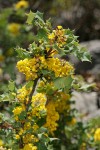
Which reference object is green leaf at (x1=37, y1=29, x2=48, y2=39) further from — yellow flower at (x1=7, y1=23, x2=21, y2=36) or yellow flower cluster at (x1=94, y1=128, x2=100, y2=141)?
yellow flower at (x1=7, y1=23, x2=21, y2=36)

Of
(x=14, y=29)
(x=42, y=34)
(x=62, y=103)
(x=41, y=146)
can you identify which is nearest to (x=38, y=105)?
(x=41, y=146)

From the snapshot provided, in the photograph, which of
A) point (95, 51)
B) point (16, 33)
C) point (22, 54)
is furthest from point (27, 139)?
point (95, 51)

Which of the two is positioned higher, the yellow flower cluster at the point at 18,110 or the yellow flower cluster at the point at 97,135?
the yellow flower cluster at the point at 97,135

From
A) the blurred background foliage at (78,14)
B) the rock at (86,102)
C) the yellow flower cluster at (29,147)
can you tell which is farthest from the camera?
the blurred background foliage at (78,14)

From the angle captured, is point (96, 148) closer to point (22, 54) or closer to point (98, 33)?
point (22, 54)

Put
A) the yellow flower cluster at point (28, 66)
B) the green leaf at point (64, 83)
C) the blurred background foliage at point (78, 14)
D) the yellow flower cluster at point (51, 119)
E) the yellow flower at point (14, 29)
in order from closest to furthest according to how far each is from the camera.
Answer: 1. the green leaf at point (64, 83)
2. the yellow flower cluster at point (28, 66)
3. the yellow flower cluster at point (51, 119)
4. the yellow flower at point (14, 29)
5. the blurred background foliage at point (78, 14)

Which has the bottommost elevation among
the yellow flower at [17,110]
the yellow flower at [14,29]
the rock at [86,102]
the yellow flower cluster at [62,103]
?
the yellow flower at [17,110]

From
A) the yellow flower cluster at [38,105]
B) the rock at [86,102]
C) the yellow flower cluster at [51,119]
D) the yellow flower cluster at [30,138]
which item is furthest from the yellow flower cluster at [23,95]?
the rock at [86,102]

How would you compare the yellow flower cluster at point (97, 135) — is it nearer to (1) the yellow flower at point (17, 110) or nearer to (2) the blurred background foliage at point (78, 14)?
(1) the yellow flower at point (17, 110)

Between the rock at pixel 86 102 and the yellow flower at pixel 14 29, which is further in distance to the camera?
the yellow flower at pixel 14 29

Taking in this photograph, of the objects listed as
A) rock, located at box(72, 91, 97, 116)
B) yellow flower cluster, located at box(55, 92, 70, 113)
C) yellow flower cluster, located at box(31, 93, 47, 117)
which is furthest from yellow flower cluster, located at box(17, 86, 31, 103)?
rock, located at box(72, 91, 97, 116)

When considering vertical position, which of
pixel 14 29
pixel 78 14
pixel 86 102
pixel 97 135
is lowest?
pixel 97 135

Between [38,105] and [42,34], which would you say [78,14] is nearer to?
[38,105]
